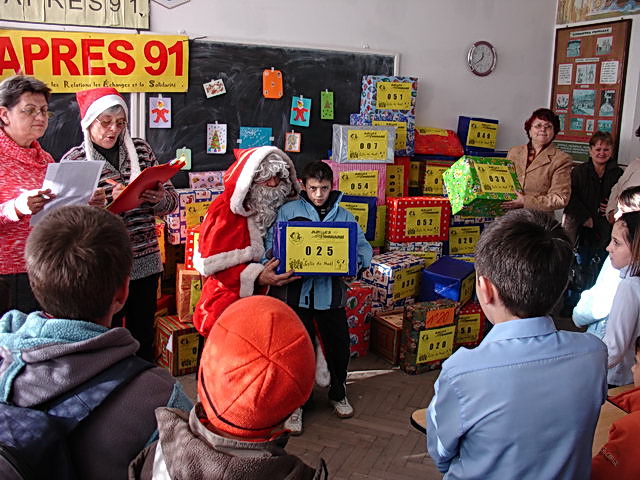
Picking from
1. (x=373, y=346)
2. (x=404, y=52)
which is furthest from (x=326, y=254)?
(x=404, y=52)

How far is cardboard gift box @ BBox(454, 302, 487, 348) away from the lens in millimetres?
4348

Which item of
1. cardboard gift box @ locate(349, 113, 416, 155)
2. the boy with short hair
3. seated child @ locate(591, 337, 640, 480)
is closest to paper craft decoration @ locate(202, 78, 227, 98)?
cardboard gift box @ locate(349, 113, 416, 155)

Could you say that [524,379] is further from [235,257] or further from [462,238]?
[462,238]

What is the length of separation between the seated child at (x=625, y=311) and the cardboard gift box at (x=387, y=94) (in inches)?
117

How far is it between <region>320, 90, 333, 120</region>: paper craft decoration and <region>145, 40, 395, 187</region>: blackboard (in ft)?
0.12

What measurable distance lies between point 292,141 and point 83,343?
3801mm

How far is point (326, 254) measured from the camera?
2.98 meters

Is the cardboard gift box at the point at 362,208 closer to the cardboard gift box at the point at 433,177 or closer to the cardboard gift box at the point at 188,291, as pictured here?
the cardboard gift box at the point at 433,177

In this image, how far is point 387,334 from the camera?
13.8 feet

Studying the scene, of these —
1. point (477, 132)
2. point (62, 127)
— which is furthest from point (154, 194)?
point (477, 132)

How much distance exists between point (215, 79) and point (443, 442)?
12.0 feet

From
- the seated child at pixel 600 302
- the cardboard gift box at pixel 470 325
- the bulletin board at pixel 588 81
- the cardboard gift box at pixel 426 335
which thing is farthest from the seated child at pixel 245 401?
the bulletin board at pixel 588 81

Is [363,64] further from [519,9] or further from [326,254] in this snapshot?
[326,254]

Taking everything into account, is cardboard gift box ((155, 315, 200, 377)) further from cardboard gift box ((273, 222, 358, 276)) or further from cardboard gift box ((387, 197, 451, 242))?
cardboard gift box ((387, 197, 451, 242))
